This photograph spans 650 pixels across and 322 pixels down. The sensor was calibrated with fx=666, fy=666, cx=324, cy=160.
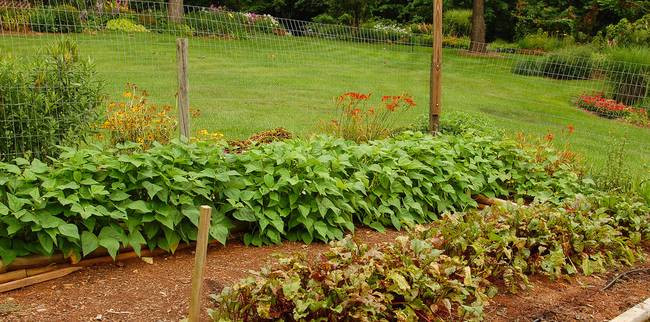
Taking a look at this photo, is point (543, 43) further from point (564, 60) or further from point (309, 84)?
point (309, 84)

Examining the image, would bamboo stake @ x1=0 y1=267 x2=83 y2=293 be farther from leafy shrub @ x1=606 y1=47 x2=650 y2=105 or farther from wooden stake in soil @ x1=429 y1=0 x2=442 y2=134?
leafy shrub @ x1=606 y1=47 x2=650 y2=105

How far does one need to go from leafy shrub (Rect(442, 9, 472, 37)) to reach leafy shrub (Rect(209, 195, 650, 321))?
22689 millimetres

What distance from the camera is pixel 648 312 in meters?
4.31

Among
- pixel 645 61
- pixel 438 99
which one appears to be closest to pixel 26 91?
pixel 438 99

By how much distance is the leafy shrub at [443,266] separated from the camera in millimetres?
3494

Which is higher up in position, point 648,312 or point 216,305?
point 216,305

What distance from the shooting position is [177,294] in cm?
400

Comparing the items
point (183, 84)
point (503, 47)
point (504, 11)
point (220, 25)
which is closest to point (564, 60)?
point (503, 47)

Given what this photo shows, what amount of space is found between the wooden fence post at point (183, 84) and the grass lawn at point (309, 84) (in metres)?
2.21

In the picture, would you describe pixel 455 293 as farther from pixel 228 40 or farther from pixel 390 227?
pixel 228 40

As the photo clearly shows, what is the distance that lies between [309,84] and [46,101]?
891 centimetres

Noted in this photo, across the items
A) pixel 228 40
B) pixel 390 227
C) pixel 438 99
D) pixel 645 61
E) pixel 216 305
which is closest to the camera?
pixel 216 305

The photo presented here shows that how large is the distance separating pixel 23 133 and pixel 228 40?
17.6ft

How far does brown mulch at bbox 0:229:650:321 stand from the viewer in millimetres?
3750
